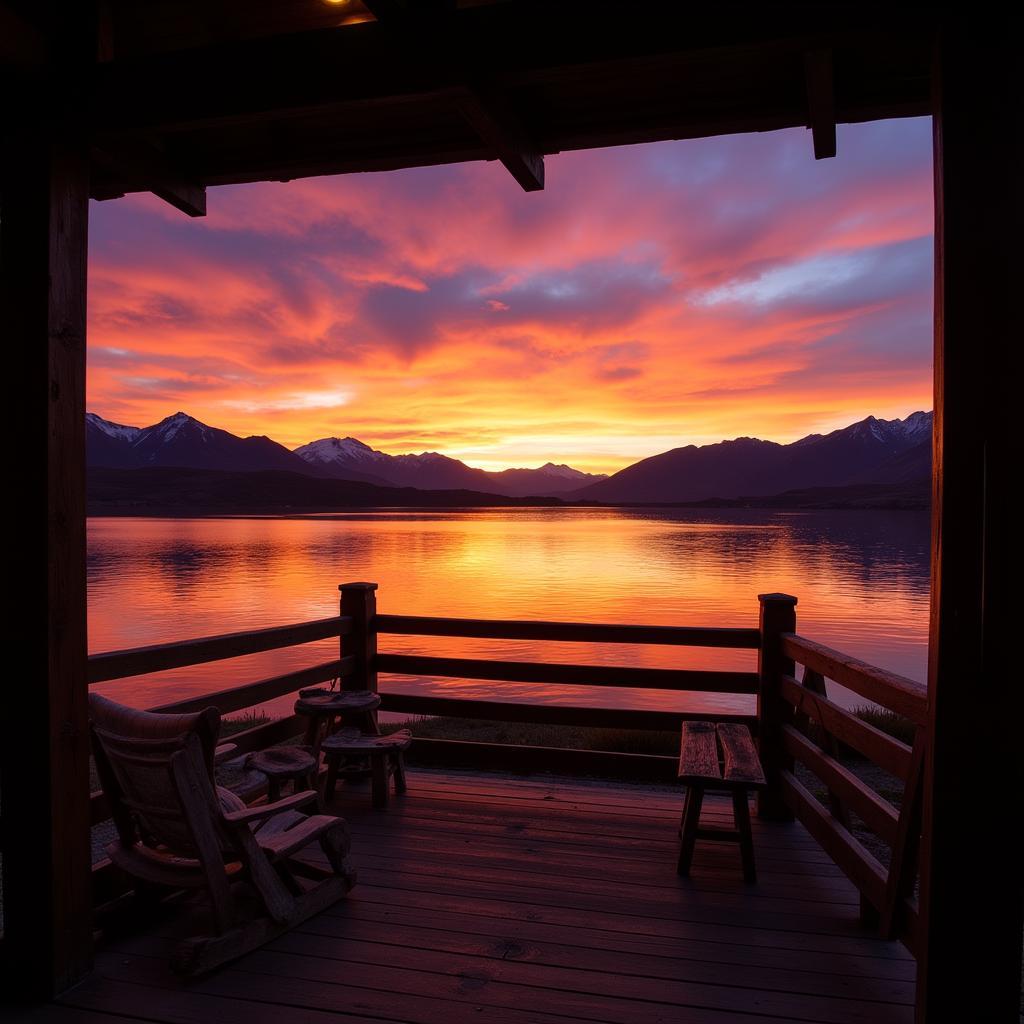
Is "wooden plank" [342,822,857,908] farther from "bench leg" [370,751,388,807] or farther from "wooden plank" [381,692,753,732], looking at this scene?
"wooden plank" [381,692,753,732]

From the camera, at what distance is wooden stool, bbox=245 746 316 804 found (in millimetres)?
3684

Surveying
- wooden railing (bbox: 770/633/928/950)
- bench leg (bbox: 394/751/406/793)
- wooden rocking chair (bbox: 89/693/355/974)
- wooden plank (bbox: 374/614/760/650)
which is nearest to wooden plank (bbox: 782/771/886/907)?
wooden railing (bbox: 770/633/928/950)

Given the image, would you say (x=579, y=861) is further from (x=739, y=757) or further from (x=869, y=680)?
(x=869, y=680)

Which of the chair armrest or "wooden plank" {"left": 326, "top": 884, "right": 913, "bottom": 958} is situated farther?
"wooden plank" {"left": 326, "top": 884, "right": 913, "bottom": 958}

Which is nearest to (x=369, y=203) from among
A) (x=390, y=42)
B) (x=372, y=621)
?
(x=372, y=621)

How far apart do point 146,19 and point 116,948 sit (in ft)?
12.5

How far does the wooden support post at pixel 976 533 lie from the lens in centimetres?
196

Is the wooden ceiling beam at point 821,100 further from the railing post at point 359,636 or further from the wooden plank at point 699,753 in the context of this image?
the railing post at point 359,636

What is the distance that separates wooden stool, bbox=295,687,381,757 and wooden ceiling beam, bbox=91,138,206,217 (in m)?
2.92

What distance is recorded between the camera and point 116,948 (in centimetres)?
302

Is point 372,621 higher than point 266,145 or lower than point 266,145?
lower

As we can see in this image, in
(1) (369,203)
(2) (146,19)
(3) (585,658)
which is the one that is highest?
(1) (369,203)

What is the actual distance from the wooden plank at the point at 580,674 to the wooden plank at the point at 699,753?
1.29 feet

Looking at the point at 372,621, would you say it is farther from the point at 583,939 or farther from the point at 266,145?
the point at 266,145
